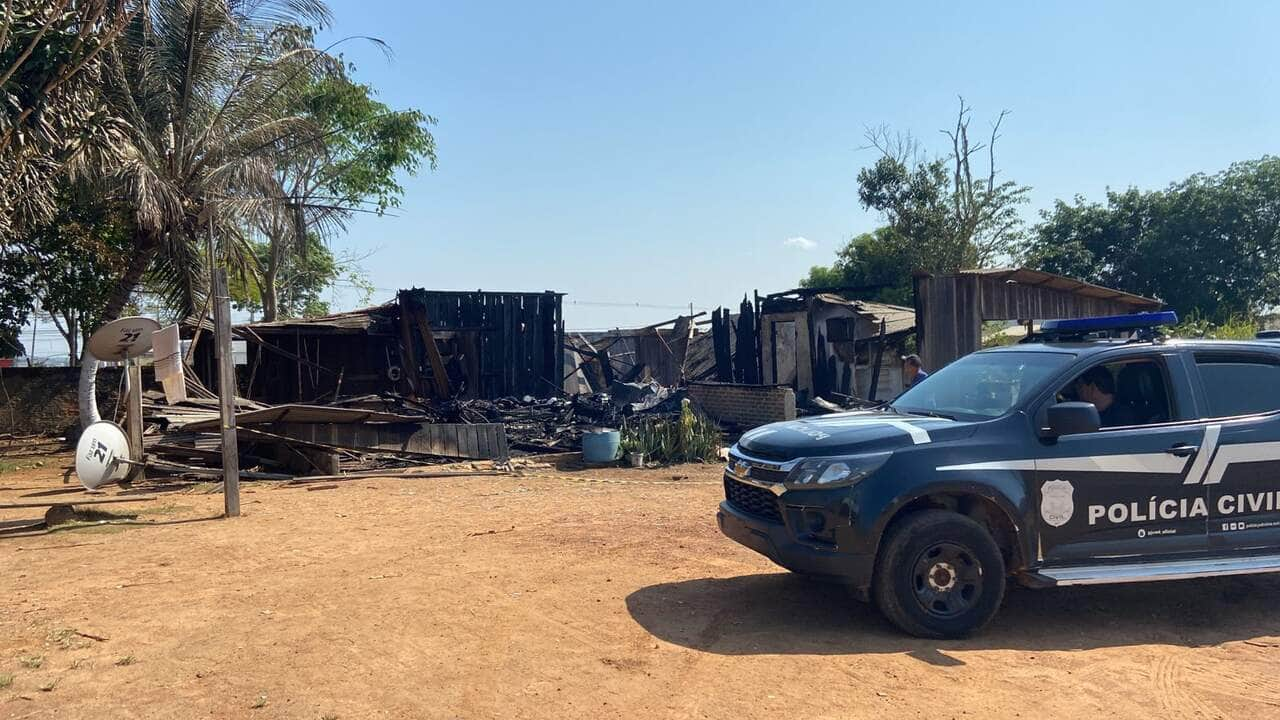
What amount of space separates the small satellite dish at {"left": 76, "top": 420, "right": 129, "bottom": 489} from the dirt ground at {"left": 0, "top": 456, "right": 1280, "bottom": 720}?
1.38 metres

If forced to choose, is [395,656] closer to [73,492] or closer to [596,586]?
[596,586]

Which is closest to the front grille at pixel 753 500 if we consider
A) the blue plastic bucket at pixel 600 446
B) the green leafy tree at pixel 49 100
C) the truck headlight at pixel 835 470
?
the truck headlight at pixel 835 470

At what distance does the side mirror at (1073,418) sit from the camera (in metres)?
5.16

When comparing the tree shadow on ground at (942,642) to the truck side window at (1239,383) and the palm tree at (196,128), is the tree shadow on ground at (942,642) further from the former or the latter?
the palm tree at (196,128)

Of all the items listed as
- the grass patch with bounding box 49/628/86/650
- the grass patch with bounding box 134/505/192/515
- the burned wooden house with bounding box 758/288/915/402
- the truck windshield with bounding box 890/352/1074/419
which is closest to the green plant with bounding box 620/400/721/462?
the burned wooden house with bounding box 758/288/915/402

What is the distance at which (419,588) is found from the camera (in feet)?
20.7

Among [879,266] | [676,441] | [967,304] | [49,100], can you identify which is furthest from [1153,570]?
[879,266]

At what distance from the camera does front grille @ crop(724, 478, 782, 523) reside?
17.7 feet

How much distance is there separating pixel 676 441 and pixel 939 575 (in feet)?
30.0

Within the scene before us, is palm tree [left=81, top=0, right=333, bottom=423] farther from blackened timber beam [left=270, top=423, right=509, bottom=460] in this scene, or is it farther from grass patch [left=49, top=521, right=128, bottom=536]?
grass patch [left=49, top=521, right=128, bottom=536]

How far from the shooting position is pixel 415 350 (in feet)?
66.7

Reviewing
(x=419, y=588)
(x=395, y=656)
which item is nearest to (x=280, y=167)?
(x=419, y=588)

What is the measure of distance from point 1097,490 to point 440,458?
1073 cm

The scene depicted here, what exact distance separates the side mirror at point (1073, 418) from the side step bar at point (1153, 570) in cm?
85
